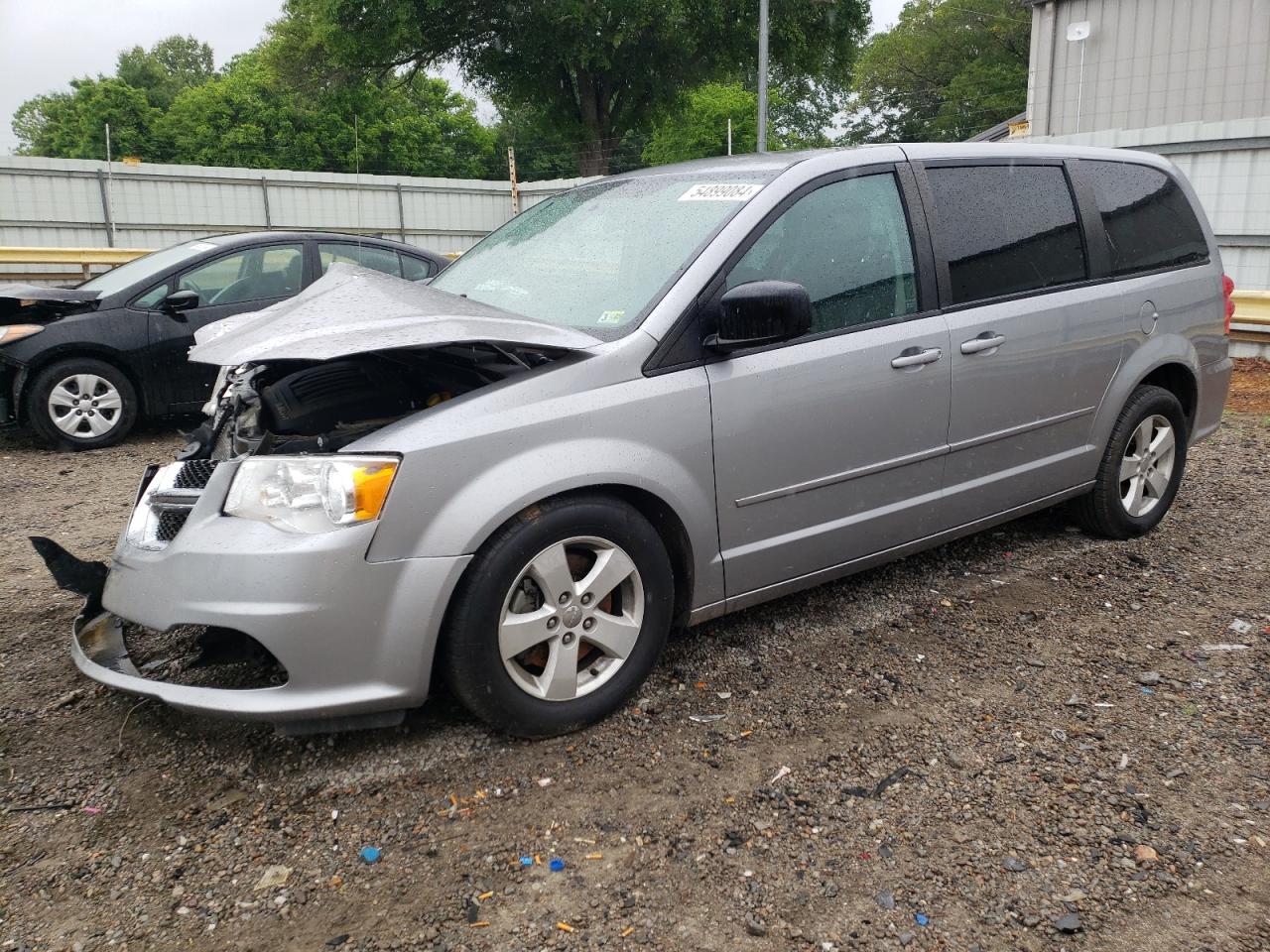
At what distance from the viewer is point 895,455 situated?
12.2 feet

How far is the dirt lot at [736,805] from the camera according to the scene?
2.33 metres

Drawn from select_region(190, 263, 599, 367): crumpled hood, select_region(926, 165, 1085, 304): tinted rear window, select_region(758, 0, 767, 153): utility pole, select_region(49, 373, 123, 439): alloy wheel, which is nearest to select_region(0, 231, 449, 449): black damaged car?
select_region(49, 373, 123, 439): alloy wheel

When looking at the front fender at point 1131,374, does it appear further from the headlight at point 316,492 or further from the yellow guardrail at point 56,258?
the yellow guardrail at point 56,258

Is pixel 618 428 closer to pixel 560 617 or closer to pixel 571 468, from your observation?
pixel 571 468

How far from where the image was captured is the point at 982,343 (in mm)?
3883

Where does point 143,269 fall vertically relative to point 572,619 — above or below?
above

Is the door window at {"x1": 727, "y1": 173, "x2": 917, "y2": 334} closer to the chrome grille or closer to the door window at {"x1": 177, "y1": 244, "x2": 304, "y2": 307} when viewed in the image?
the chrome grille

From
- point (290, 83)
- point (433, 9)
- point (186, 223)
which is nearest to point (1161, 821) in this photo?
point (186, 223)

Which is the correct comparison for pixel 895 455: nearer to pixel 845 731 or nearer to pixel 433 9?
pixel 845 731

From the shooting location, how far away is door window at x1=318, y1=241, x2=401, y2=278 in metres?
8.16

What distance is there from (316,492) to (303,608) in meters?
0.30

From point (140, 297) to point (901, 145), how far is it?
5.78 m

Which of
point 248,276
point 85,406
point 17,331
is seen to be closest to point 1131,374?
point 248,276

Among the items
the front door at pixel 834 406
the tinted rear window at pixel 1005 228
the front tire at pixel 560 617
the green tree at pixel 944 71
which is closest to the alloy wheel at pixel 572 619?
the front tire at pixel 560 617
